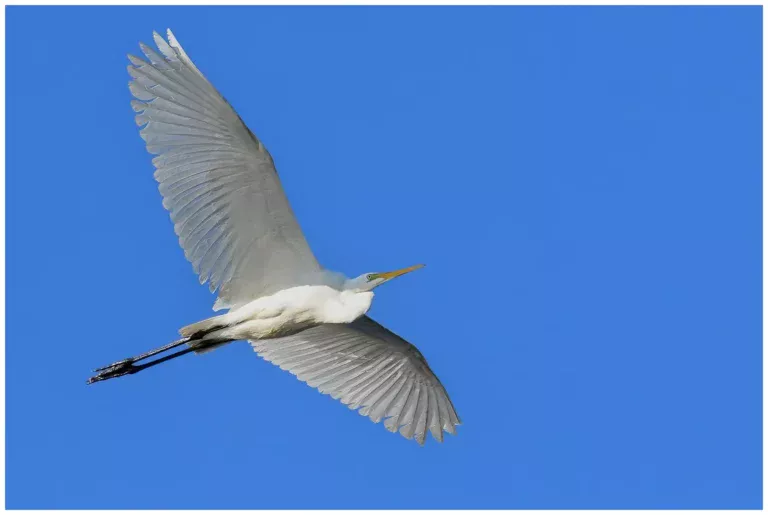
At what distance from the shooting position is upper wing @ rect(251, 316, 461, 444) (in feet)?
47.4

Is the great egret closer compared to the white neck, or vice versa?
the great egret

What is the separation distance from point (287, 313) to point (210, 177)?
145 centimetres

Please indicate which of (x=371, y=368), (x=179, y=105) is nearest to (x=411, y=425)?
(x=371, y=368)

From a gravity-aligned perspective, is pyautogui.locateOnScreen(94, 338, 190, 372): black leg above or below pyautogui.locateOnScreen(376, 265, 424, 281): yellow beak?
below

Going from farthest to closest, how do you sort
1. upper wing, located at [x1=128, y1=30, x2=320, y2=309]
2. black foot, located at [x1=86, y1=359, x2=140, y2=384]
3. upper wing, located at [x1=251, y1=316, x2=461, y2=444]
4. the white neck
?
upper wing, located at [x1=251, y1=316, x2=461, y2=444] < black foot, located at [x1=86, y1=359, x2=140, y2=384] < the white neck < upper wing, located at [x1=128, y1=30, x2=320, y2=309]

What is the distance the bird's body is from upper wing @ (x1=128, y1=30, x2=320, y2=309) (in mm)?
249

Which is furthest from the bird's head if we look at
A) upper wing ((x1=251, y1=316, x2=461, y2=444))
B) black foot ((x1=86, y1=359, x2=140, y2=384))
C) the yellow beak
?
black foot ((x1=86, y1=359, x2=140, y2=384))

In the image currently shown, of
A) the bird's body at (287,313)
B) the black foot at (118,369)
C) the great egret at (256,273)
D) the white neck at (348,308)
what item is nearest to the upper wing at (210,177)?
the great egret at (256,273)

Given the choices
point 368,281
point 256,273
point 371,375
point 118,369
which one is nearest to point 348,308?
point 368,281

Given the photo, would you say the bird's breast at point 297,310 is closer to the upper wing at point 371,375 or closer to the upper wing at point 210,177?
the upper wing at point 210,177

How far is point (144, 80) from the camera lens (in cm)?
1248

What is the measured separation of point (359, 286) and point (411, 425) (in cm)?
189

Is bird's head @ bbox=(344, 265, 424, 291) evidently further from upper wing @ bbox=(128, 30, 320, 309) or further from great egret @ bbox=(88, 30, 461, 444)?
upper wing @ bbox=(128, 30, 320, 309)

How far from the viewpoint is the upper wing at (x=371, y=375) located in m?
14.4
